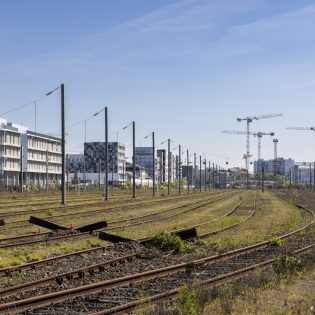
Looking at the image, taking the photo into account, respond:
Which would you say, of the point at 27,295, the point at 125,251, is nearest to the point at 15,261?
the point at 125,251

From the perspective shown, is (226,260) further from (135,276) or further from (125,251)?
(135,276)

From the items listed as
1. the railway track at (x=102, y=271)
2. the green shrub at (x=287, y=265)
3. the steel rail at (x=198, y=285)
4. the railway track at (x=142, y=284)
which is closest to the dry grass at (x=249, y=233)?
the railway track at (x=102, y=271)

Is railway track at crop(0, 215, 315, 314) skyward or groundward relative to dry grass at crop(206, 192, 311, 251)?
skyward

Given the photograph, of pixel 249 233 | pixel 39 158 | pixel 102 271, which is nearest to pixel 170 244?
pixel 102 271

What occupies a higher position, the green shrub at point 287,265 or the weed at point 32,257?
the green shrub at point 287,265

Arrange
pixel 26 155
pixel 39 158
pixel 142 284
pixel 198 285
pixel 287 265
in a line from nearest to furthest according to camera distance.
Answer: pixel 198 285, pixel 142 284, pixel 287 265, pixel 26 155, pixel 39 158

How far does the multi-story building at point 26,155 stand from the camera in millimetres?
138125

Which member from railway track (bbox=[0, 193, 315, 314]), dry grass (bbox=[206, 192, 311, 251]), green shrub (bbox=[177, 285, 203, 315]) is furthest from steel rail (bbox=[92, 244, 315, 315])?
dry grass (bbox=[206, 192, 311, 251])

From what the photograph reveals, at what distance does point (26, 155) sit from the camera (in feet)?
501

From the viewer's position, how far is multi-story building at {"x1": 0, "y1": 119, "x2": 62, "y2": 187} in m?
138

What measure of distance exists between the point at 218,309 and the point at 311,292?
2.77 metres

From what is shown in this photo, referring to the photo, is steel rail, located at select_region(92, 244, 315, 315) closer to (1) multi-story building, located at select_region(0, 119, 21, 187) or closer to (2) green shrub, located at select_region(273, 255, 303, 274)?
(2) green shrub, located at select_region(273, 255, 303, 274)

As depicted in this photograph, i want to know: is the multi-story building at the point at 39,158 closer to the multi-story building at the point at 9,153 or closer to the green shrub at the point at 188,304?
the multi-story building at the point at 9,153

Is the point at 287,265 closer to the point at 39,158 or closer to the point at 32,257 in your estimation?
the point at 32,257
